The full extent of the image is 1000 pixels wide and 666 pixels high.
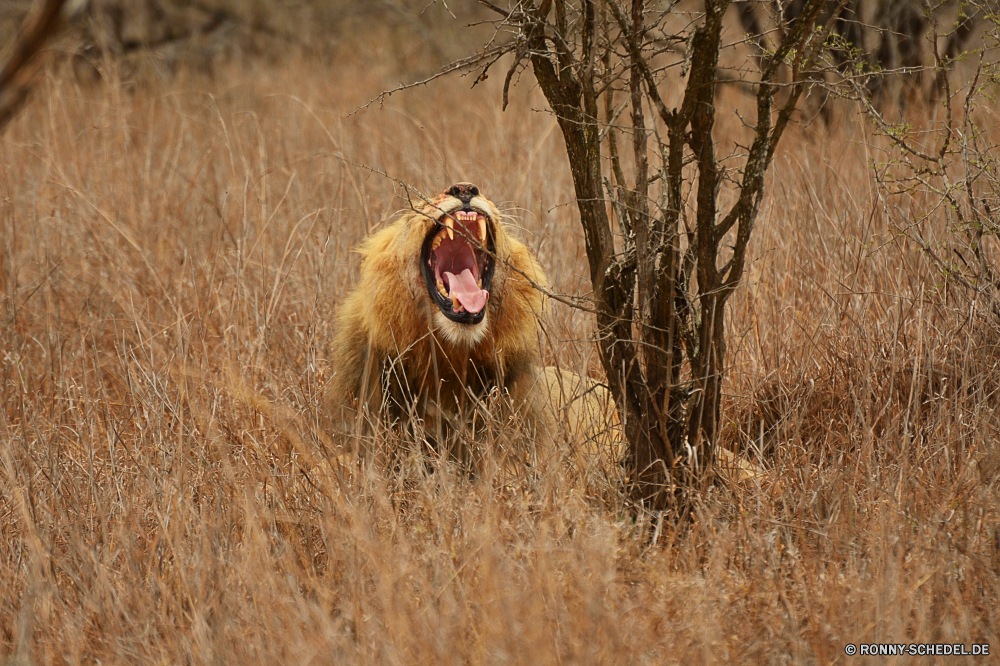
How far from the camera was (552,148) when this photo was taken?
5.70 m

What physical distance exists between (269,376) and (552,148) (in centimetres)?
288

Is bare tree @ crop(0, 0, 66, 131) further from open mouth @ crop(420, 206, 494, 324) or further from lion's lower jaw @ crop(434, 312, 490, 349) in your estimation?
lion's lower jaw @ crop(434, 312, 490, 349)

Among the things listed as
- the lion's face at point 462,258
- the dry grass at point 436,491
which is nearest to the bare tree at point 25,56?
the dry grass at point 436,491

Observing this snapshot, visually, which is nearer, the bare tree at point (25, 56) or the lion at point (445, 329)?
the bare tree at point (25, 56)

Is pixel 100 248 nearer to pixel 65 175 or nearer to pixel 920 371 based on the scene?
pixel 65 175

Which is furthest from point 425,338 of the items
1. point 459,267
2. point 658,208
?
point 658,208

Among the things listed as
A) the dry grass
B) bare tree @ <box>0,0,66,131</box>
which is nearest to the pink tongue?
the dry grass

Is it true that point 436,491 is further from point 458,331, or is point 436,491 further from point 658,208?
point 658,208

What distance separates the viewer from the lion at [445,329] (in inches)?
121

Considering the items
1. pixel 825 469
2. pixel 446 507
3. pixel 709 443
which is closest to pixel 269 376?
pixel 446 507

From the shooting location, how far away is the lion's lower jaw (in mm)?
3062

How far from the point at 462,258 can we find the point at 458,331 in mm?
383

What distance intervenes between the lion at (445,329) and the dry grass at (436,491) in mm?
206

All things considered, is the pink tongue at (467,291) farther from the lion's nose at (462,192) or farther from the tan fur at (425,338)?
the lion's nose at (462,192)
